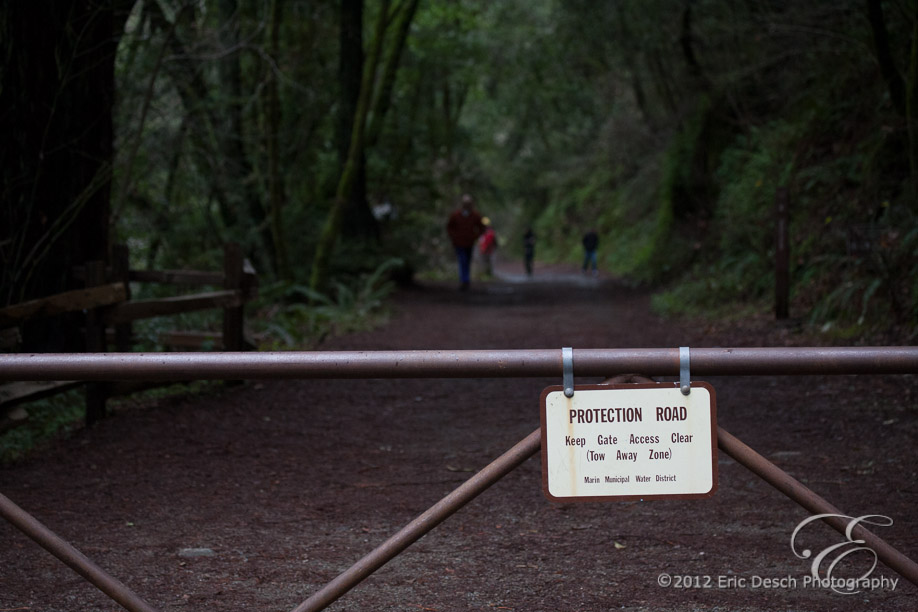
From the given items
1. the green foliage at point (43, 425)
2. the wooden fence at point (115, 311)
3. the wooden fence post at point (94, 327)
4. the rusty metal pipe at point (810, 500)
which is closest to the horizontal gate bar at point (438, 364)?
the rusty metal pipe at point (810, 500)

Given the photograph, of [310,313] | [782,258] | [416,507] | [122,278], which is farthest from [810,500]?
[310,313]

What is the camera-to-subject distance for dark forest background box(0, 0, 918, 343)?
8.39 meters

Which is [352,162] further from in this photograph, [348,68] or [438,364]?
[438,364]

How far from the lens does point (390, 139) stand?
78.5ft

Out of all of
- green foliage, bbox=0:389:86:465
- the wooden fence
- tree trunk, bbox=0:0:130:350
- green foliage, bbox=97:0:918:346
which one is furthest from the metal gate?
green foliage, bbox=97:0:918:346

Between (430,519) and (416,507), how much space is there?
2968 mm

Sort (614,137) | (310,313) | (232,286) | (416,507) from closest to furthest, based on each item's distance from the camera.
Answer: (416,507) < (232,286) < (310,313) < (614,137)

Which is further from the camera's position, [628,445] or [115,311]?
[115,311]

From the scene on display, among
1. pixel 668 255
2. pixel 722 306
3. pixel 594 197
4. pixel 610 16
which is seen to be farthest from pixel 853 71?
pixel 594 197

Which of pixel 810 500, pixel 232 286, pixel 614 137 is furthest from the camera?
pixel 614 137

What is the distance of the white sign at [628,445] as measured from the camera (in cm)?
263

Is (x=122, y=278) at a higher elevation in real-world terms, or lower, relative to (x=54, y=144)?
lower
